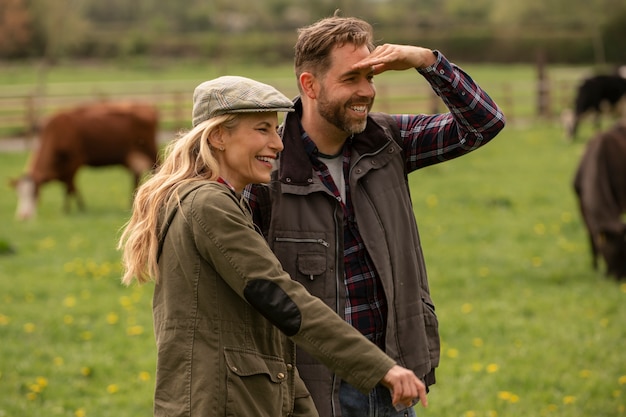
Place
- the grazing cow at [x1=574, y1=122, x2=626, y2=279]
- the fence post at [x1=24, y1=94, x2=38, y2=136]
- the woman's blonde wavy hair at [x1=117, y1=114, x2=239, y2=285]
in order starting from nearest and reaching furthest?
the woman's blonde wavy hair at [x1=117, y1=114, x2=239, y2=285] → the grazing cow at [x1=574, y1=122, x2=626, y2=279] → the fence post at [x1=24, y1=94, x2=38, y2=136]

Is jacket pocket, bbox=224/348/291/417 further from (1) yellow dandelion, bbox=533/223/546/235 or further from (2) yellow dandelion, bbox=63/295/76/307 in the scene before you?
(1) yellow dandelion, bbox=533/223/546/235

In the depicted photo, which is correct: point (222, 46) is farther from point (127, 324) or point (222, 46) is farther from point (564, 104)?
point (127, 324)

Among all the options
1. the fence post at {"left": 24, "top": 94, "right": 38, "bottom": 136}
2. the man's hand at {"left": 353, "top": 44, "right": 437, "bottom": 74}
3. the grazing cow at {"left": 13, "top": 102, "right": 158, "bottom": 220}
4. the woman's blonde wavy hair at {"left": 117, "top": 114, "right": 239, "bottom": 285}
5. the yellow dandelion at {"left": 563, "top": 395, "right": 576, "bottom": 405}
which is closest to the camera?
the woman's blonde wavy hair at {"left": 117, "top": 114, "right": 239, "bottom": 285}

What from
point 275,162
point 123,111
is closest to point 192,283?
point 275,162

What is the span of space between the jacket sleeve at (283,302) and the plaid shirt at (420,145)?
0.53 metres

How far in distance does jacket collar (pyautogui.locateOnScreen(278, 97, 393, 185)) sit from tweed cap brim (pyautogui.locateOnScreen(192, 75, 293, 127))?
0.34m

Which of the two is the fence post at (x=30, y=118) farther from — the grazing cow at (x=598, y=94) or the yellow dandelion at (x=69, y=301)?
the yellow dandelion at (x=69, y=301)

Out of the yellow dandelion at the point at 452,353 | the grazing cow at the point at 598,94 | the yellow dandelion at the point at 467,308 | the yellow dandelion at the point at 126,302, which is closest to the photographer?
the yellow dandelion at the point at 452,353

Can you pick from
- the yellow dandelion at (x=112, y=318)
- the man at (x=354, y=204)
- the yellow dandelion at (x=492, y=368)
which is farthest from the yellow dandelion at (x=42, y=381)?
the man at (x=354, y=204)

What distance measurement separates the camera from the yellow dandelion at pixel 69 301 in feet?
28.3

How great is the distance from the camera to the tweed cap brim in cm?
289

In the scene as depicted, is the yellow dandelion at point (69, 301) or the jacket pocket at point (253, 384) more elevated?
the jacket pocket at point (253, 384)

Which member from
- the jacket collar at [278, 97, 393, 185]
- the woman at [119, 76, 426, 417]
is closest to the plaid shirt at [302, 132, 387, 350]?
the jacket collar at [278, 97, 393, 185]

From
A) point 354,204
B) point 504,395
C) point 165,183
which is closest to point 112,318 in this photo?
point 504,395
